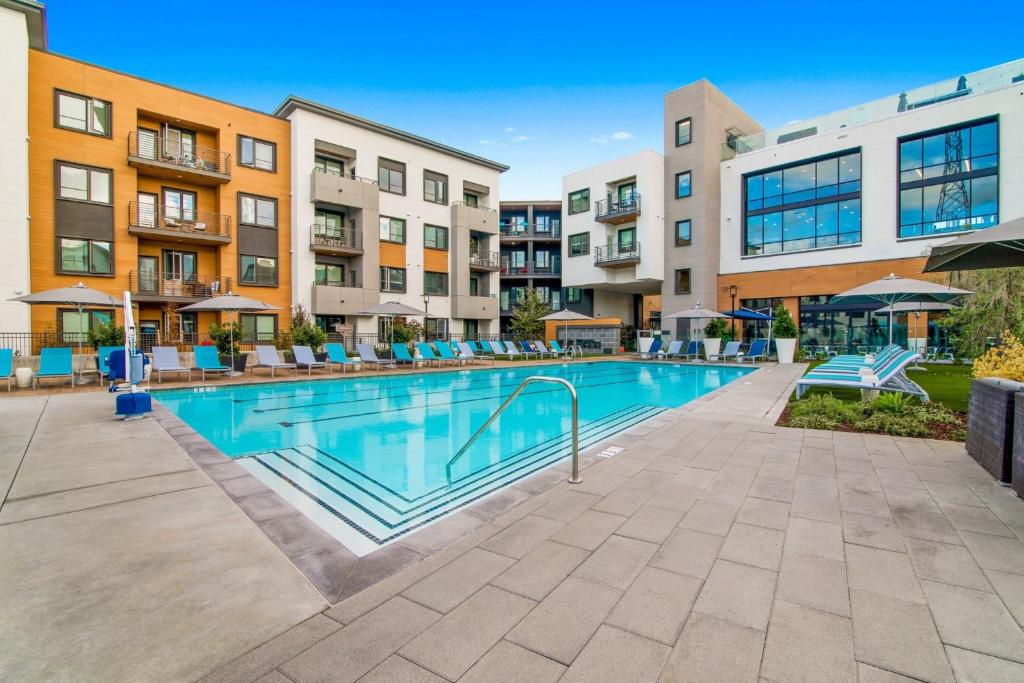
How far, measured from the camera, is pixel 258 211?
21422mm

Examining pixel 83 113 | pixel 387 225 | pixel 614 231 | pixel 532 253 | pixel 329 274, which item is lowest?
pixel 329 274

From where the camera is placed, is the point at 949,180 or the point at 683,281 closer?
the point at 949,180

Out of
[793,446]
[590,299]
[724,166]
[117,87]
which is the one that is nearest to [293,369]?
[117,87]

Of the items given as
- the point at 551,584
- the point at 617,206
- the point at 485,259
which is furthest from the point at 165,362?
the point at 617,206

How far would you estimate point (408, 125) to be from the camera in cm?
2562

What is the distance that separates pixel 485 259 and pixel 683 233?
11.3 meters

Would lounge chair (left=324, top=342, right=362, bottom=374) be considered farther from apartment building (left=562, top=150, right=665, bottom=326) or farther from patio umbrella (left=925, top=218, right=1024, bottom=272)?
apartment building (left=562, top=150, right=665, bottom=326)

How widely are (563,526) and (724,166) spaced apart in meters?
28.8

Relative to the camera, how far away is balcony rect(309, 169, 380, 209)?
2189 centimetres

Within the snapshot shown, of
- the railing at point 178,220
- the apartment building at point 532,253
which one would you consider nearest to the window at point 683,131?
the apartment building at point 532,253

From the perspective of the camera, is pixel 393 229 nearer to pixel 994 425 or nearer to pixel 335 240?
pixel 335 240

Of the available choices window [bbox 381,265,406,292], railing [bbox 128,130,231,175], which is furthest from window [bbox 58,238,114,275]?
window [bbox 381,265,406,292]

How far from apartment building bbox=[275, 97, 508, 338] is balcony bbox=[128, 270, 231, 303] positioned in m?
3.14

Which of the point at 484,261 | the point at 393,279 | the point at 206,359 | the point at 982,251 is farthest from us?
the point at 484,261
